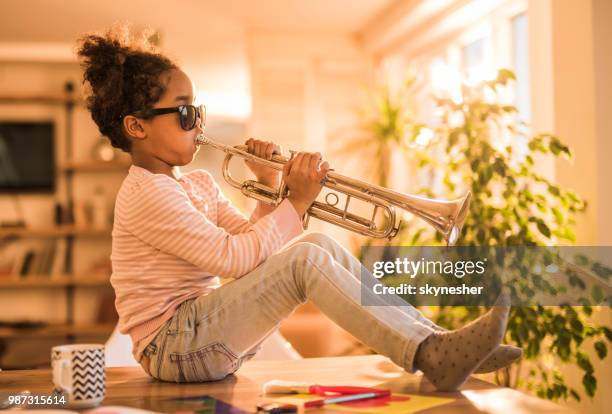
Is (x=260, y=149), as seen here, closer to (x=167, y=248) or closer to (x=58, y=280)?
(x=167, y=248)

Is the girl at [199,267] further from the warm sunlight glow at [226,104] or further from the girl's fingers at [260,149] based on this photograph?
the warm sunlight glow at [226,104]

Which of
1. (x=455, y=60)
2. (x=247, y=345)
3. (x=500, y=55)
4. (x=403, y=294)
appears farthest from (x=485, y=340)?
(x=455, y=60)

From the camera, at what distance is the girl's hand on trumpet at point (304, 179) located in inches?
69.1

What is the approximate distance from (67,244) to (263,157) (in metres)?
4.50

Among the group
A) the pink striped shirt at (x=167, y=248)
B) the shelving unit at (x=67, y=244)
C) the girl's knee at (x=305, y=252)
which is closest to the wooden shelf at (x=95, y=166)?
the shelving unit at (x=67, y=244)

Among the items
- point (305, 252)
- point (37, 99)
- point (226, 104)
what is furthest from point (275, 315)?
point (226, 104)

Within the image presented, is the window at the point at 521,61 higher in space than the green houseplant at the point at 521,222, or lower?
higher

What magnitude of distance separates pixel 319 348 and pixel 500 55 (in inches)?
82.0

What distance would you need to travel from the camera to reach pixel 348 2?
216 inches

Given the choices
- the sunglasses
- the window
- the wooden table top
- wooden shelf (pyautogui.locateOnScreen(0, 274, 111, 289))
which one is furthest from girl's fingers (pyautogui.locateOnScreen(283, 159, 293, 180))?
wooden shelf (pyautogui.locateOnScreen(0, 274, 111, 289))

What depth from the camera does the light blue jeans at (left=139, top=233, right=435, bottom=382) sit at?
1492 millimetres

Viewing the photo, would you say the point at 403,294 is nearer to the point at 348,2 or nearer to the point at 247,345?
the point at 247,345

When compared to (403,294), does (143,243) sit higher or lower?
higher

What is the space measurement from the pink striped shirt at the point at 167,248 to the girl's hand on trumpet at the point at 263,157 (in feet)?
0.80
